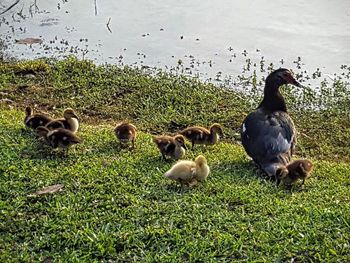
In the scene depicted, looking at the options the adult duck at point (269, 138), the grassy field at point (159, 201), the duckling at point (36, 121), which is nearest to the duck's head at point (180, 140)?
the grassy field at point (159, 201)

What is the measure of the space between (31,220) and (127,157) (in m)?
1.79

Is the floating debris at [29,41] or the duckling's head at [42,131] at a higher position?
the duckling's head at [42,131]

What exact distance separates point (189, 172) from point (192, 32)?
267 inches

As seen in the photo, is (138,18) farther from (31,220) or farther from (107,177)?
(31,220)

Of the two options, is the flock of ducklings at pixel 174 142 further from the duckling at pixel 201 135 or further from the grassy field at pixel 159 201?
the grassy field at pixel 159 201

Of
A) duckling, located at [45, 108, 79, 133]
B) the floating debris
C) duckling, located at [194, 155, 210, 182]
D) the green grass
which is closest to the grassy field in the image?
the green grass

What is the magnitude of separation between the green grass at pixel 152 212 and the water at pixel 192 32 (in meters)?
4.48

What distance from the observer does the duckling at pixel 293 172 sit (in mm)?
6254

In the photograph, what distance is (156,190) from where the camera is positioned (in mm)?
5938

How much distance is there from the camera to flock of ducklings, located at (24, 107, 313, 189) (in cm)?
604

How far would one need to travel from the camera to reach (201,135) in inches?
291

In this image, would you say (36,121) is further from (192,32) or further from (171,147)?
(192,32)

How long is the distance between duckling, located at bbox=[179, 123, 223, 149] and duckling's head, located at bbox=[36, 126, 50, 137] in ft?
5.28

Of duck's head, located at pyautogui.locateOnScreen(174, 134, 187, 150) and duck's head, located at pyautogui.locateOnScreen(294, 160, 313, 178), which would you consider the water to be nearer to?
duck's head, located at pyautogui.locateOnScreen(174, 134, 187, 150)
